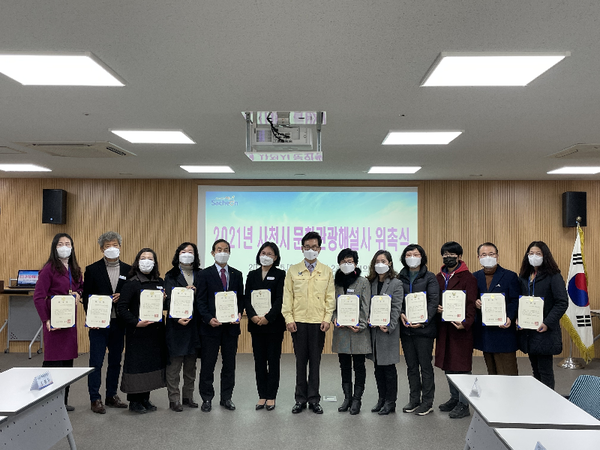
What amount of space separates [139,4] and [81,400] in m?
4.29

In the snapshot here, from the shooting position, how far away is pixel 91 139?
4.86 metres

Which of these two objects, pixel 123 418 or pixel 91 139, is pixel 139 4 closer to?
pixel 91 139

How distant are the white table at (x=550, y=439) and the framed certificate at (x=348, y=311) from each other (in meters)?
2.25

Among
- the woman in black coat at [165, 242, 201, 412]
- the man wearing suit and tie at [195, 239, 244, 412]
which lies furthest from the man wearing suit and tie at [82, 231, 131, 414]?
the man wearing suit and tie at [195, 239, 244, 412]

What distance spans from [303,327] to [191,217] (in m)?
3.93

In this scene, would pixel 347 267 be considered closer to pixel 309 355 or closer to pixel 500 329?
pixel 309 355

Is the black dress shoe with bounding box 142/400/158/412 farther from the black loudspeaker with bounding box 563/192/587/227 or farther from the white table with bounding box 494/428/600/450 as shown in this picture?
the black loudspeaker with bounding box 563/192/587/227

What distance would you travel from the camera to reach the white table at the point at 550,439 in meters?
2.03

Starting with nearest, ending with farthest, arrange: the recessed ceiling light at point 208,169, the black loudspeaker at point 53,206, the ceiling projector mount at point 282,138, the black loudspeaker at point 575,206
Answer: the ceiling projector mount at point 282,138
the recessed ceiling light at point 208,169
the black loudspeaker at point 575,206
the black loudspeaker at point 53,206

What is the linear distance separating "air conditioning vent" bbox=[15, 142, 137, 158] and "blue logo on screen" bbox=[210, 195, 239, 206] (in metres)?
2.33

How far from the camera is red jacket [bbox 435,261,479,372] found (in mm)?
4461

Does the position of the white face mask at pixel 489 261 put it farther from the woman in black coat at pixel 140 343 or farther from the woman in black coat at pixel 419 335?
the woman in black coat at pixel 140 343

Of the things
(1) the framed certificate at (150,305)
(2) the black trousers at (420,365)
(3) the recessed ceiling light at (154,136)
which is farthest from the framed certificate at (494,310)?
(3) the recessed ceiling light at (154,136)

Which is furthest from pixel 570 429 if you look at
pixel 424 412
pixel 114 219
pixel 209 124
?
pixel 114 219
